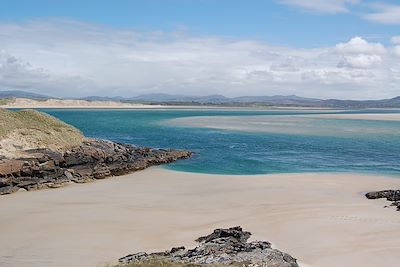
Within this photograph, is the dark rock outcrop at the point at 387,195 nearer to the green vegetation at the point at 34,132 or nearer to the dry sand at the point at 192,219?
the dry sand at the point at 192,219

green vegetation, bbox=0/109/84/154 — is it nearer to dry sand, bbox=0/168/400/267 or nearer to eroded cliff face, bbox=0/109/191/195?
eroded cliff face, bbox=0/109/191/195

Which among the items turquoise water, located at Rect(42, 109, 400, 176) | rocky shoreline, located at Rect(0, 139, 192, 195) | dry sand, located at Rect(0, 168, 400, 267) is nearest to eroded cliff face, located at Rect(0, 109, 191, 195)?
rocky shoreline, located at Rect(0, 139, 192, 195)

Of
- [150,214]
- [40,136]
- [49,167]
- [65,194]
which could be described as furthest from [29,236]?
[40,136]

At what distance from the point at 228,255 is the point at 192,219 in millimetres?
7412

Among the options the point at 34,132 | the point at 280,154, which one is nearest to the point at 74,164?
the point at 34,132

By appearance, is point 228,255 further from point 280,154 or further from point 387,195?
point 280,154

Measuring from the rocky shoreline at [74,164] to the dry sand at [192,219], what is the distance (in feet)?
4.85

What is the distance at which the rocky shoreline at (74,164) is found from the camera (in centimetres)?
2959

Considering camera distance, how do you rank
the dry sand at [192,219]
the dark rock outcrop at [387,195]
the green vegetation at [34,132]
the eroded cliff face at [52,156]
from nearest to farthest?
1. the dry sand at [192,219]
2. the dark rock outcrop at [387,195]
3. the eroded cliff face at [52,156]
4. the green vegetation at [34,132]

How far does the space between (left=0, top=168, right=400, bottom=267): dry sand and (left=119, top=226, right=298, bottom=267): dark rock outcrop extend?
6.31ft

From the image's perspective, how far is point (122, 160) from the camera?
39344mm

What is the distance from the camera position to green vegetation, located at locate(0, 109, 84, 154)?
3538cm

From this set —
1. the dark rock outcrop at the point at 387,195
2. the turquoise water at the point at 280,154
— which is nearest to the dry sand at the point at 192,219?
the dark rock outcrop at the point at 387,195

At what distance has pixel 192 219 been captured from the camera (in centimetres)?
2161
